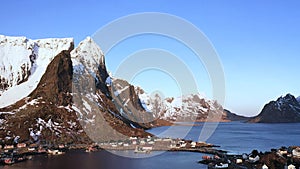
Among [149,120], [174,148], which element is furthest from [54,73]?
[149,120]

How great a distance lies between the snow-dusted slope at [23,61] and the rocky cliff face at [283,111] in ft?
408

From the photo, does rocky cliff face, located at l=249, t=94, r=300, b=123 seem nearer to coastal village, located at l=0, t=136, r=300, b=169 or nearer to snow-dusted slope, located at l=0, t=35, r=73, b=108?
coastal village, located at l=0, t=136, r=300, b=169

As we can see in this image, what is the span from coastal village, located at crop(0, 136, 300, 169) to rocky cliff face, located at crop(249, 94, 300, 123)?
405ft

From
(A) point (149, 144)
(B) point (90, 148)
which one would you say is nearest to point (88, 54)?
(A) point (149, 144)

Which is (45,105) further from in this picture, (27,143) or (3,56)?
(3,56)

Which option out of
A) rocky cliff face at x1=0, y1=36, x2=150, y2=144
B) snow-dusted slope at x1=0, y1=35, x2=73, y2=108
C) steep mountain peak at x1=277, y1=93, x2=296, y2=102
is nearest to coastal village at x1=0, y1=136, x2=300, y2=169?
rocky cliff face at x1=0, y1=36, x2=150, y2=144

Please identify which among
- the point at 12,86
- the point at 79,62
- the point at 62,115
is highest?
the point at 79,62

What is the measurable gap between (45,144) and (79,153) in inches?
396

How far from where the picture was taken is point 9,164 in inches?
1791

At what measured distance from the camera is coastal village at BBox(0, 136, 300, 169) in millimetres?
42844

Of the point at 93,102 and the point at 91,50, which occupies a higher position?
the point at 91,50

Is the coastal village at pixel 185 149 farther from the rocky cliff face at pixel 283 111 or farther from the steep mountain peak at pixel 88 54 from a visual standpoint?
the rocky cliff face at pixel 283 111

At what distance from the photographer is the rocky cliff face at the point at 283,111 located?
175875mm

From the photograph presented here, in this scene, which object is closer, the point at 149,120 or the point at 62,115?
the point at 62,115
